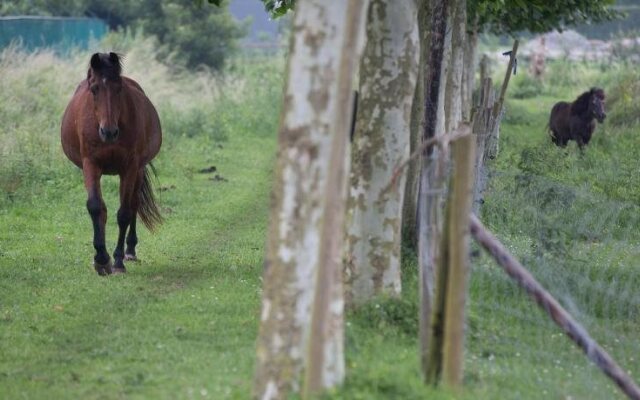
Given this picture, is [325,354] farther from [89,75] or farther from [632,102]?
[632,102]

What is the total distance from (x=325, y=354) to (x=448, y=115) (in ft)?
35.4

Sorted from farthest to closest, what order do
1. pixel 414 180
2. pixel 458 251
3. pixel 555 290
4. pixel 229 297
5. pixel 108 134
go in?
pixel 108 134 < pixel 414 180 < pixel 229 297 < pixel 555 290 < pixel 458 251

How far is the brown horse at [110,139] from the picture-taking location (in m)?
12.7

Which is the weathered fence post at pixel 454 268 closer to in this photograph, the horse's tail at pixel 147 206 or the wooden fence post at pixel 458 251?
the wooden fence post at pixel 458 251

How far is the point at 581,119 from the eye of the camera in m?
27.8

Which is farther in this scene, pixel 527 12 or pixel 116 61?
pixel 527 12

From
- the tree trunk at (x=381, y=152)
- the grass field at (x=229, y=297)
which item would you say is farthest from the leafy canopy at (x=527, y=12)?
the tree trunk at (x=381, y=152)

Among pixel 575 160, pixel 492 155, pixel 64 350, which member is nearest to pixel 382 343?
pixel 64 350

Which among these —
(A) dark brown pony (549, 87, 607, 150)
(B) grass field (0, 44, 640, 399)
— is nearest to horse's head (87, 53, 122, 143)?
(B) grass field (0, 44, 640, 399)

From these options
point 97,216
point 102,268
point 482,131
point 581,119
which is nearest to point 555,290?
point 482,131

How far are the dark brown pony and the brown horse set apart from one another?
15070 mm

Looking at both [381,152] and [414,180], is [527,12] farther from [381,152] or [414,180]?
[381,152]

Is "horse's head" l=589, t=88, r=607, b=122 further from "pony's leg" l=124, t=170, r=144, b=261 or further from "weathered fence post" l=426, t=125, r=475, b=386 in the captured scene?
"weathered fence post" l=426, t=125, r=475, b=386

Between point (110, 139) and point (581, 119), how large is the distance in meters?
17.2
